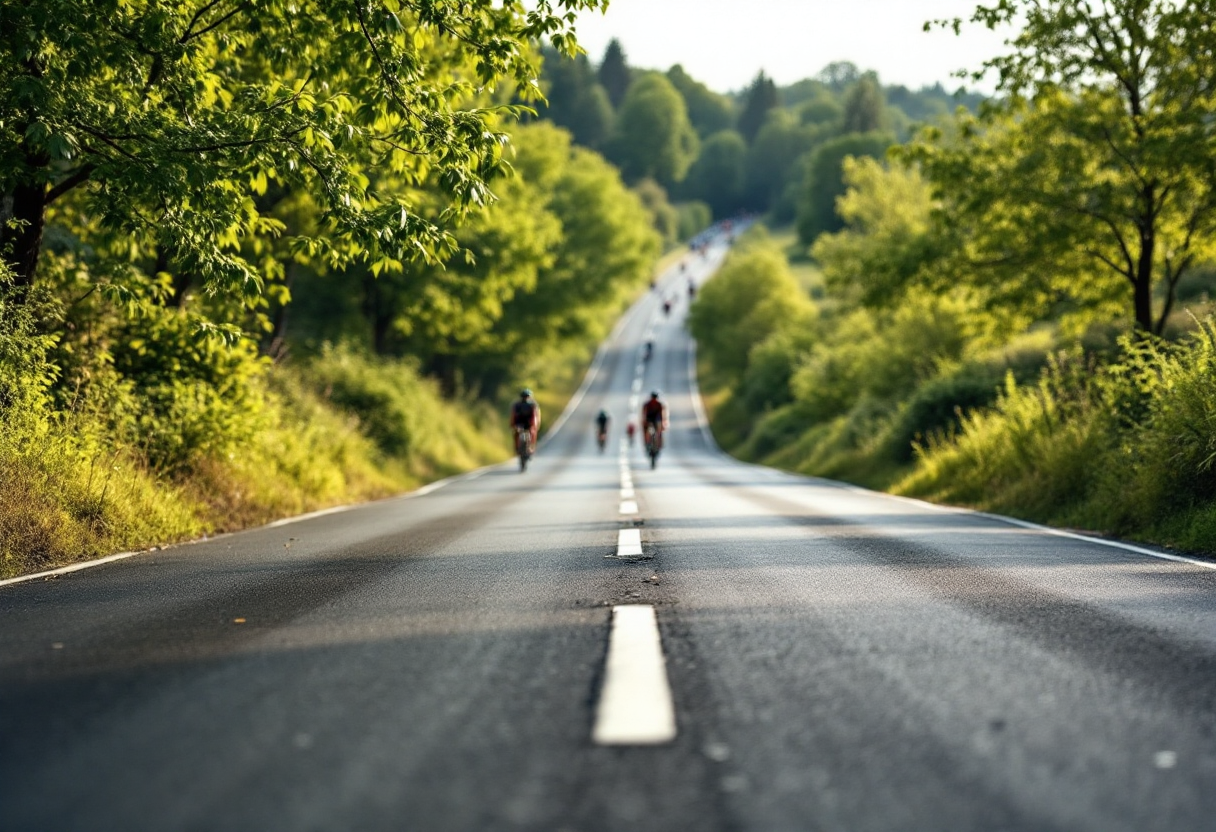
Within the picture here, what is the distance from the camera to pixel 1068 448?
12.8 m

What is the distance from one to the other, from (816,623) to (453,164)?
16.7 ft

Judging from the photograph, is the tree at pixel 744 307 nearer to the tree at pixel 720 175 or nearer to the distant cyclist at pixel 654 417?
the distant cyclist at pixel 654 417

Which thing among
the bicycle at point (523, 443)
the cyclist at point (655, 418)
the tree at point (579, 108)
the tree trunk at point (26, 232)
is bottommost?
the bicycle at point (523, 443)

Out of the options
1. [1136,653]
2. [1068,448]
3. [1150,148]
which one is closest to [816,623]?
[1136,653]

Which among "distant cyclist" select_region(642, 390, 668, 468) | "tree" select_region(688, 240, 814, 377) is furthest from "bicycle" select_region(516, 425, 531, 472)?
"tree" select_region(688, 240, 814, 377)

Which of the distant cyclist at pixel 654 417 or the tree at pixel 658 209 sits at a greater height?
the tree at pixel 658 209

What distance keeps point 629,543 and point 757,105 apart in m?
194

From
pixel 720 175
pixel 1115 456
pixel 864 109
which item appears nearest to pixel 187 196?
pixel 1115 456

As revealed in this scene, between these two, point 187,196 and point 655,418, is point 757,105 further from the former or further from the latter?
point 187,196

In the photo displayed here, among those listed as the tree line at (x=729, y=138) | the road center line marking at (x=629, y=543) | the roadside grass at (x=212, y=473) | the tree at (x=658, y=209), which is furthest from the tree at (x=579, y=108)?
the road center line marking at (x=629, y=543)

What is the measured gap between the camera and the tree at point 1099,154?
1578cm

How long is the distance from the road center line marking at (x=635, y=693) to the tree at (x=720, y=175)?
587 feet

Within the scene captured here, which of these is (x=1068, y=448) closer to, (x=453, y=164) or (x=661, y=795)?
(x=453, y=164)

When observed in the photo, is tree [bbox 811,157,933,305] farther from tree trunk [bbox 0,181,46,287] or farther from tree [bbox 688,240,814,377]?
tree trunk [bbox 0,181,46,287]
